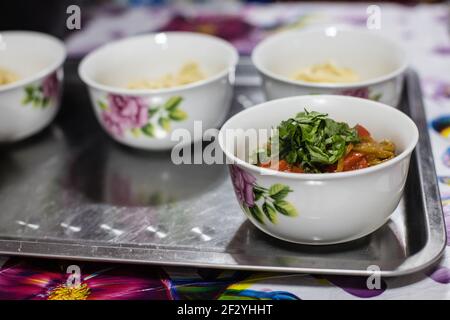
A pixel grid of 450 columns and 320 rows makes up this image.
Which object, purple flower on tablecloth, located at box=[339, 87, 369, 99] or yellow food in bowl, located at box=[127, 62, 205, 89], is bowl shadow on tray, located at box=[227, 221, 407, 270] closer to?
purple flower on tablecloth, located at box=[339, 87, 369, 99]

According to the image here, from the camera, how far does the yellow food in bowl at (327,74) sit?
1125 mm

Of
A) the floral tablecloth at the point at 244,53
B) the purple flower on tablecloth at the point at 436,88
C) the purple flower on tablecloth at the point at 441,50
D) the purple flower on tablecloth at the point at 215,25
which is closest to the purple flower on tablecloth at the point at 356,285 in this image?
the floral tablecloth at the point at 244,53

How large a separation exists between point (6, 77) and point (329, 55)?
2.14ft

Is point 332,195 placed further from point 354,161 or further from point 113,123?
point 113,123

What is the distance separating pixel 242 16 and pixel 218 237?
1090 mm

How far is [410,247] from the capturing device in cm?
81

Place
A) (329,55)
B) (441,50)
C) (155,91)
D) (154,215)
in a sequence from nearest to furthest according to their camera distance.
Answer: (154,215) < (155,91) < (329,55) < (441,50)

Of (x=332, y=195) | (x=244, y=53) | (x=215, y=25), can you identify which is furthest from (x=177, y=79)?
(x=215, y=25)

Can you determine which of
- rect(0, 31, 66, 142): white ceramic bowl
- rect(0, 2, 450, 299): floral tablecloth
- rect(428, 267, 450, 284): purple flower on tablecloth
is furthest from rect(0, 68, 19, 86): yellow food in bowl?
rect(428, 267, 450, 284): purple flower on tablecloth

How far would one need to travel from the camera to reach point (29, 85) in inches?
43.9

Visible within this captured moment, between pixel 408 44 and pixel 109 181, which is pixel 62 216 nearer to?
pixel 109 181

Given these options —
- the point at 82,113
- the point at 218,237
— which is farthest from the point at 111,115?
the point at 218,237

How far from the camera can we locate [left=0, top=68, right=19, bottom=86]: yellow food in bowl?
1173 mm

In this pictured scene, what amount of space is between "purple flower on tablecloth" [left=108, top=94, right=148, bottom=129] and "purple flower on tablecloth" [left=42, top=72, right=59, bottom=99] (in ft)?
0.52
